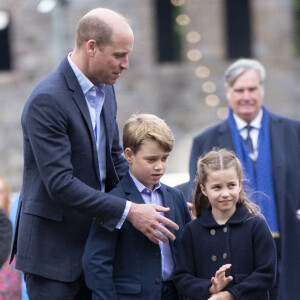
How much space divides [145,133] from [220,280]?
0.71 m

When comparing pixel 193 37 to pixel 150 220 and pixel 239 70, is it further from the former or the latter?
pixel 150 220

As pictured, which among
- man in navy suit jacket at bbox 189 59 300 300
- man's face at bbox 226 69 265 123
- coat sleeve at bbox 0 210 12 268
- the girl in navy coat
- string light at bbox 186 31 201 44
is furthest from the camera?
string light at bbox 186 31 201 44

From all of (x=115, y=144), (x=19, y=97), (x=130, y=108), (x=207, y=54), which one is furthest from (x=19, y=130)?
(x=115, y=144)

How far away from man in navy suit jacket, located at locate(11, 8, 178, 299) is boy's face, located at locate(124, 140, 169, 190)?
18cm

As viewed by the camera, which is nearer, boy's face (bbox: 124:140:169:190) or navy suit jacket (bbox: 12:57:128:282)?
navy suit jacket (bbox: 12:57:128:282)

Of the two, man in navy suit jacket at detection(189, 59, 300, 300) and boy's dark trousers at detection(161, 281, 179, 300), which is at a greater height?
man in navy suit jacket at detection(189, 59, 300, 300)

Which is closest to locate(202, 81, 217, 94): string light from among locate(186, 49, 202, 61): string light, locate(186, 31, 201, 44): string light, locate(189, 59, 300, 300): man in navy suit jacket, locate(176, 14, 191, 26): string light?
locate(186, 49, 202, 61): string light

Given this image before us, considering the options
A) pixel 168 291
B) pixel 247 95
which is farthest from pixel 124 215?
pixel 247 95

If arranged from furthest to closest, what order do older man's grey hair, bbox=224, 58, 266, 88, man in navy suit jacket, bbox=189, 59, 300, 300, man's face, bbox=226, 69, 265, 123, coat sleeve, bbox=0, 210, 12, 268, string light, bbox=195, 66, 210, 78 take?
1. string light, bbox=195, 66, 210, 78
2. older man's grey hair, bbox=224, 58, 266, 88
3. man's face, bbox=226, 69, 265, 123
4. man in navy suit jacket, bbox=189, 59, 300, 300
5. coat sleeve, bbox=0, 210, 12, 268

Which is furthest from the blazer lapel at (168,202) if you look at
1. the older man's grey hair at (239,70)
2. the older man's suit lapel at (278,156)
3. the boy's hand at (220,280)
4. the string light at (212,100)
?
the string light at (212,100)

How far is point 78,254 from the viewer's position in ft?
Answer: 12.8

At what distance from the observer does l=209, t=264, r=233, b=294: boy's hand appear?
3.73 m

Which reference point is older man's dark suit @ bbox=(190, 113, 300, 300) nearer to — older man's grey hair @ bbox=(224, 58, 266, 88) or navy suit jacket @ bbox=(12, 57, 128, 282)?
older man's grey hair @ bbox=(224, 58, 266, 88)

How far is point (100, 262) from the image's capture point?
12.3 feet
